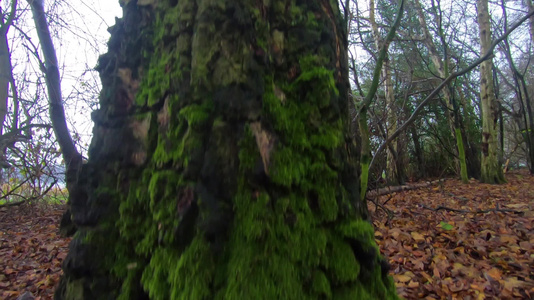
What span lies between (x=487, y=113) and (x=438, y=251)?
7.45 m

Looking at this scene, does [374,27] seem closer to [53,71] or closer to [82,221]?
[53,71]

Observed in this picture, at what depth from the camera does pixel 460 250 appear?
10.9 ft

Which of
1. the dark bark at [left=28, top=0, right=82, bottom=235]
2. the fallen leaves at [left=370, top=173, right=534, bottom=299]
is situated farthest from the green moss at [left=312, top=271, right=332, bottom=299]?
the dark bark at [left=28, top=0, right=82, bottom=235]

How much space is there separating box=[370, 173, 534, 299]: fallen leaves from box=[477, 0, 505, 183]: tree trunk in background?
13.7 feet

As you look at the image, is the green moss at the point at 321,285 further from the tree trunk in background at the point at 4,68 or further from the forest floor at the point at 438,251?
the tree trunk in background at the point at 4,68

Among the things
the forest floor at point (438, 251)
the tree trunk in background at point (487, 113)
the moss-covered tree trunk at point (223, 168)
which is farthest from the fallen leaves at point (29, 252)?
the tree trunk in background at point (487, 113)

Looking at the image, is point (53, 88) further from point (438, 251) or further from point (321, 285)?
point (438, 251)

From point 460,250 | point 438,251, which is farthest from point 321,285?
point 460,250

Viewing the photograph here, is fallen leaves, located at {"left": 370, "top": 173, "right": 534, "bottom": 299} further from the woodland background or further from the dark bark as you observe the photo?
the dark bark

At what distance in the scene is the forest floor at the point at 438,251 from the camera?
8.32 ft

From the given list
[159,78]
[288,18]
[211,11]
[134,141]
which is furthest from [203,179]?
[288,18]

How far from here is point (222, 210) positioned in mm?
1329

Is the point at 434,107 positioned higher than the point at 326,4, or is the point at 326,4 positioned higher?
the point at 434,107

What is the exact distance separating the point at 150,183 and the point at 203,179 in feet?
0.90
